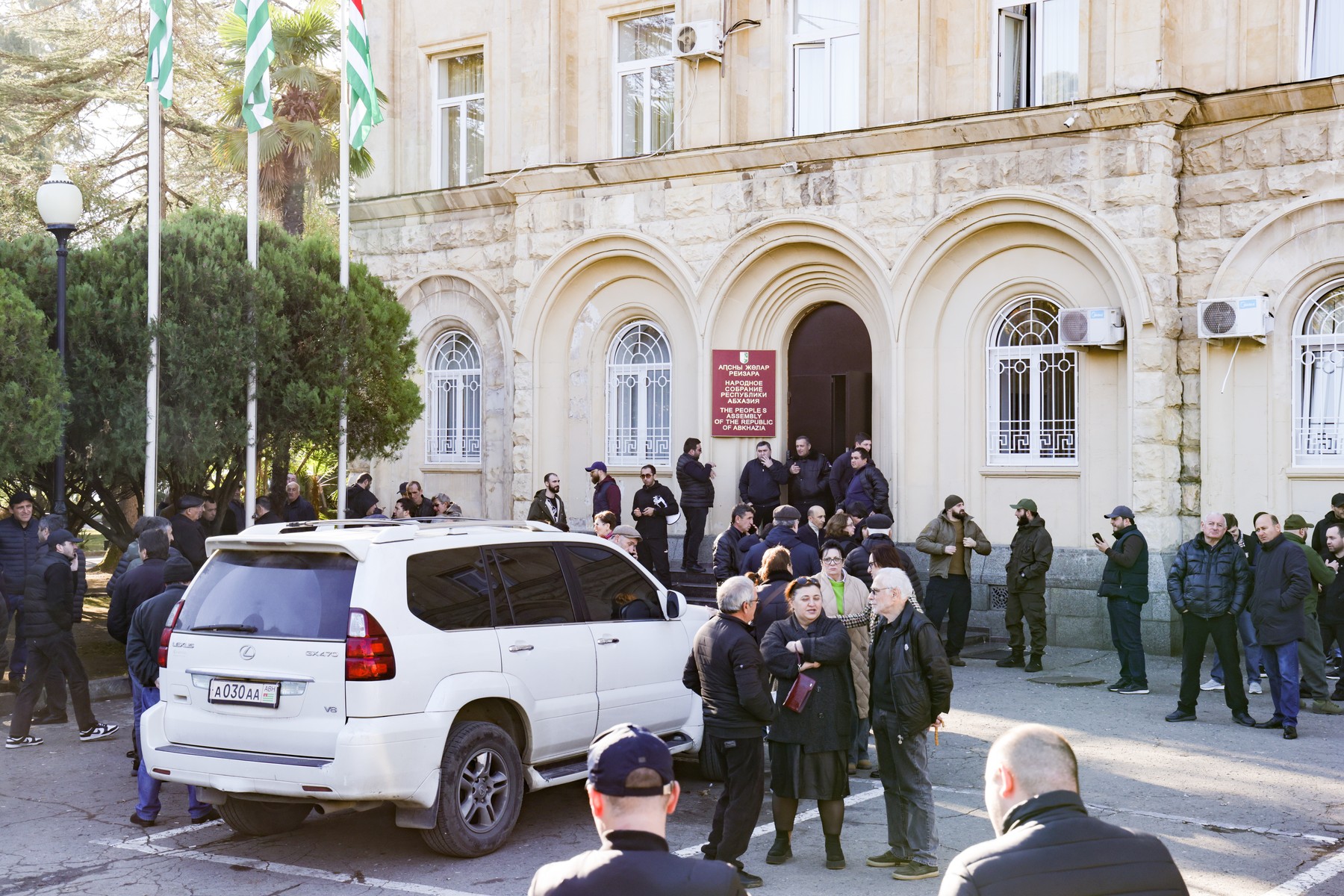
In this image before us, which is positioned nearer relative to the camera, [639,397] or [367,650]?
[367,650]

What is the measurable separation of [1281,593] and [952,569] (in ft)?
13.6

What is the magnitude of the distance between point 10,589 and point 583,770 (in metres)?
7.16

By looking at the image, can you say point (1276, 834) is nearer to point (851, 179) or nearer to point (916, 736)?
point (916, 736)

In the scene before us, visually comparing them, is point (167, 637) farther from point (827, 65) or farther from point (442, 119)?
point (442, 119)

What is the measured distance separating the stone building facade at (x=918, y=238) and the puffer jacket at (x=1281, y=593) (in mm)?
3804

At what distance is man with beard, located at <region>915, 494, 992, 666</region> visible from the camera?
15125 mm

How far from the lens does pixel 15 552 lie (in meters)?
12.9

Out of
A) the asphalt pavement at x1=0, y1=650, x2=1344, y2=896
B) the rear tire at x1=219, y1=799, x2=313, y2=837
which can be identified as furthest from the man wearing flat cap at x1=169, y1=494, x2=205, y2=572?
the rear tire at x1=219, y1=799, x2=313, y2=837

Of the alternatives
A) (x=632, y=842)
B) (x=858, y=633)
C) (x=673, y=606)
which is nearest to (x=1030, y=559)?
(x=858, y=633)

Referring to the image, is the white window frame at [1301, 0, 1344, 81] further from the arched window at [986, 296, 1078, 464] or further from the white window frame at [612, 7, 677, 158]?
the white window frame at [612, 7, 677, 158]

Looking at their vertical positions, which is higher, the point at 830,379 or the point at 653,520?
the point at 830,379

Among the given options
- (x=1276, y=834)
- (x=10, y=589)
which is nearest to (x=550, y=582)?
(x=1276, y=834)

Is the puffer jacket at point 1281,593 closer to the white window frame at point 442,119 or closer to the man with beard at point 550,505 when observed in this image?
the man with beard at point 550,505

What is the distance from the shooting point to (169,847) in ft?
26.8
